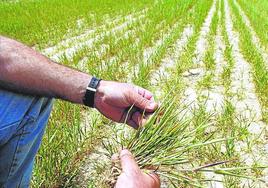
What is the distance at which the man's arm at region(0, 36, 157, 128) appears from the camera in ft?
5.79

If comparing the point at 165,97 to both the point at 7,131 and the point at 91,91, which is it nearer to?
the point at 91,91

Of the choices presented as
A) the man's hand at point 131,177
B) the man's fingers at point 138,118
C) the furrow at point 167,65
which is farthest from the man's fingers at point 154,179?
the furrow at point 167,65

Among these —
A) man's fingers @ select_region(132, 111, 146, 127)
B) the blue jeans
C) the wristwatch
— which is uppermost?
the wristwatch

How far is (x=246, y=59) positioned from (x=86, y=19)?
389cm

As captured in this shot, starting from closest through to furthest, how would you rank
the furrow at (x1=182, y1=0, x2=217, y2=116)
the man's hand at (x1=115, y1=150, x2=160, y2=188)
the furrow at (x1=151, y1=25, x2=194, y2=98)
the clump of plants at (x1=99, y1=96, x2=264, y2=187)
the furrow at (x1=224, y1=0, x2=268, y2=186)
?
the man's hand at (x1=115, y1=150, x2=160, y2=188) → the clump of plants at (x1=99, y1=96, x2=264, y2=187) → the furrow at (x1=224, y1=0, x2=268, y2=186) → the furrow at (x1=182, y1=0, x2=217, y2=116) → the furrow at (x1=151, y1=25, x2=194, y2=98)

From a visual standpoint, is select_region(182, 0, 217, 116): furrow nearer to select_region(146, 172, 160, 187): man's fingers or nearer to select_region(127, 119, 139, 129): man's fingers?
select_region(127, 119, 139, 129): man's fingers

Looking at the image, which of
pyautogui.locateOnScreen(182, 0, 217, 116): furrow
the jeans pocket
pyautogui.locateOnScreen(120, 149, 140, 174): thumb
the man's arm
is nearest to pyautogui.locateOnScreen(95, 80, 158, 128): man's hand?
the man's arm

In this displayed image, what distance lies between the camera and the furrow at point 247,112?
2555 mm

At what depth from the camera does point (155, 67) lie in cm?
446

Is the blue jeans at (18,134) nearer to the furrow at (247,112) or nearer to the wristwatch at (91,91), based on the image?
the wristwatch at (91,91)

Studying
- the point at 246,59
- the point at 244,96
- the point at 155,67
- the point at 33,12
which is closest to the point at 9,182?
the point at 244,96

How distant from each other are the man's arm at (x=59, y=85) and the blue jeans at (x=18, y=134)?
0.09m

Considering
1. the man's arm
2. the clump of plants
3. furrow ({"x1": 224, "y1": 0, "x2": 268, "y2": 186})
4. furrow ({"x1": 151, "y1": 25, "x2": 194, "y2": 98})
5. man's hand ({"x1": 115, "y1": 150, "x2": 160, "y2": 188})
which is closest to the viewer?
man's hand ({"x1": 115, "y1": 150, "x2": 160, "y2": 188})

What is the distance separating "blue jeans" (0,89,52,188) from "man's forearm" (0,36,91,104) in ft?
0.27
